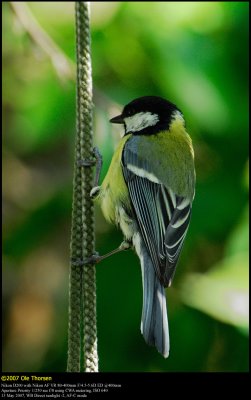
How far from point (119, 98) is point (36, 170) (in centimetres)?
126

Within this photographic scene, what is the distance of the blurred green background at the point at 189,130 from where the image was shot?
10.6ft

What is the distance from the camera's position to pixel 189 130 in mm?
3439

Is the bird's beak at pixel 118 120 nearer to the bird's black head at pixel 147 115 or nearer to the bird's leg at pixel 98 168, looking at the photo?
the bird's black head at pixel 147 115

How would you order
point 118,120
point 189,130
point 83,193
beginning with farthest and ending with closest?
point 189,130, point 118,120, point 83,193

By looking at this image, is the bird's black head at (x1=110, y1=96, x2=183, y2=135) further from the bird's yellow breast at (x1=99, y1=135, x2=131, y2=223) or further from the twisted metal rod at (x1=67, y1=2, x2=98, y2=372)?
the twisted metal rod at (x1=67, y1=2, x2=98, y2=372)

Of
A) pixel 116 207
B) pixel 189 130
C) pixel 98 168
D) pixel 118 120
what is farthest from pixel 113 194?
pixel 189 130

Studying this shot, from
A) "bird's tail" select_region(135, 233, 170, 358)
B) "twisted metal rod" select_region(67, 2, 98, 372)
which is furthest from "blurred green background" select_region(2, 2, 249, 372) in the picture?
"twisted metal rod" select_region(67, 2, 98, 372)

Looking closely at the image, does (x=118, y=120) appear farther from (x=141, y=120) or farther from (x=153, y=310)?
(x=153, y=310)

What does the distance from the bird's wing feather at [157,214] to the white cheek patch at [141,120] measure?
179 millimetres

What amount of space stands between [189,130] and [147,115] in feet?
1.22

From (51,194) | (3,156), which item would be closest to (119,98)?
(51,194)

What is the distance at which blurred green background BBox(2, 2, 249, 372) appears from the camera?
3.23 m

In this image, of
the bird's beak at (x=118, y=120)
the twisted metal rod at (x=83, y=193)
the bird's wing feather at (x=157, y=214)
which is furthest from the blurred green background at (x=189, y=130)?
the twisted metal rod at (x=83, y=193)

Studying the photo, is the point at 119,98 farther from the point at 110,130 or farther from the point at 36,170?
the point at 36,170
